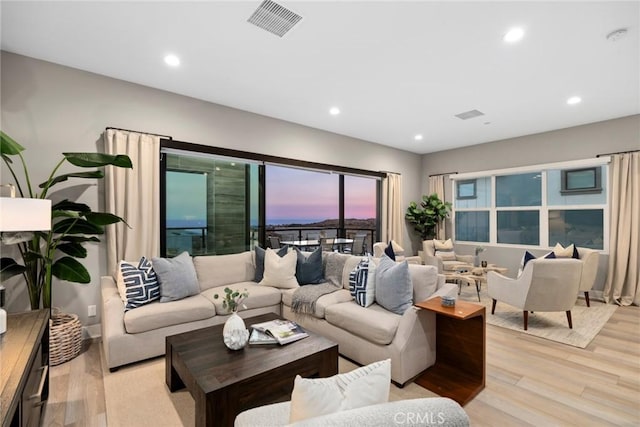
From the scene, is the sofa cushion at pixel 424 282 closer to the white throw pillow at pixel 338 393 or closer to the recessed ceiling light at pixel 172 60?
the white throw pillow at pixel 338 393

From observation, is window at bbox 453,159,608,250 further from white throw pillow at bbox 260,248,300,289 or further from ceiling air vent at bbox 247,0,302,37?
ceiling air vent at bbox 247,0,302,37

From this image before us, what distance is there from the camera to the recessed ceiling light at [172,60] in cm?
304

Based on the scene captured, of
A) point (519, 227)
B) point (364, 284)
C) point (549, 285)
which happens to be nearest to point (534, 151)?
point (519, 227)

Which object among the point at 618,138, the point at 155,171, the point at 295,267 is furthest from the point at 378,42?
the point at 618,138

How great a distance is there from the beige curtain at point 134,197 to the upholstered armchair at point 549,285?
439cm

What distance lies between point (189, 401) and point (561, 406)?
2.64 metres

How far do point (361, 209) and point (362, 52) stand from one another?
4.18 metres

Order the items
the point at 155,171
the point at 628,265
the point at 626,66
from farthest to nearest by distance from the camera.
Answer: the point at 628,265 < the point at 155,171 < the point at 626,66

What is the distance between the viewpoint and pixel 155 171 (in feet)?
12.1

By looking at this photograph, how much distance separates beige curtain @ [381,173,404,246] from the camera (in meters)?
6.46

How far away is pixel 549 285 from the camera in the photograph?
11.3ft

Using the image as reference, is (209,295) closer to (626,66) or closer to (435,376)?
(435,376)

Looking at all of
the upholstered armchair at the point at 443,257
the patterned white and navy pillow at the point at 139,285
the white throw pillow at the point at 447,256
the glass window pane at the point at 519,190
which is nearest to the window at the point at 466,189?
the glass window pane at the point at 519,190

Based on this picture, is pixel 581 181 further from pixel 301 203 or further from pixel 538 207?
pixel 301 203
